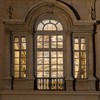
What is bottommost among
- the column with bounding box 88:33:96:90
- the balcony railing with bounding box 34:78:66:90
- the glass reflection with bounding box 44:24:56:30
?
the balcony railing with bounding box 34:78:66:90

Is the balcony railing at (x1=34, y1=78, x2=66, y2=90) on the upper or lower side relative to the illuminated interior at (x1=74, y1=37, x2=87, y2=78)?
lower

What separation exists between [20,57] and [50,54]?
1564 mm

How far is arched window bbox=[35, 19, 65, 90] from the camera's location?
22.2m

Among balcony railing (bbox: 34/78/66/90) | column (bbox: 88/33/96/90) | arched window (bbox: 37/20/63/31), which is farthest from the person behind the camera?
arched window (bbox: 37/20/63/31)

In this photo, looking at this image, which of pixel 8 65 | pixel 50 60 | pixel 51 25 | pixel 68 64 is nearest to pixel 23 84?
pixel 8 65

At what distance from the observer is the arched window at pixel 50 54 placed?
22219mm

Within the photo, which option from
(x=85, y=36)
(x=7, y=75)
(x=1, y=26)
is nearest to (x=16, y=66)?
(x=7, y=75)

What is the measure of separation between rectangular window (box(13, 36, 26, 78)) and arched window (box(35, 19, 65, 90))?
2.20 feet

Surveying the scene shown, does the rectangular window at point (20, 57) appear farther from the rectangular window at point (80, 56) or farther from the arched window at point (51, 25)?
the rectangular window at point (80, 56)

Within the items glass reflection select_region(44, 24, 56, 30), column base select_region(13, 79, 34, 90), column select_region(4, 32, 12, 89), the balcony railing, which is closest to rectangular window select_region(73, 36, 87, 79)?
the balcony railing

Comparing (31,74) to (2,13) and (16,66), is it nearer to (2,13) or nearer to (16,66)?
(16,66)

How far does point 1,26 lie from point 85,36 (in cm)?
435

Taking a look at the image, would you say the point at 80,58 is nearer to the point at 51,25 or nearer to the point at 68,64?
the point at 68,64

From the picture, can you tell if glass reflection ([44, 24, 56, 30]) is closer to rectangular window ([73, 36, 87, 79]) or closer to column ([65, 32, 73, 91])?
column ([65, 32, 73, 91])
